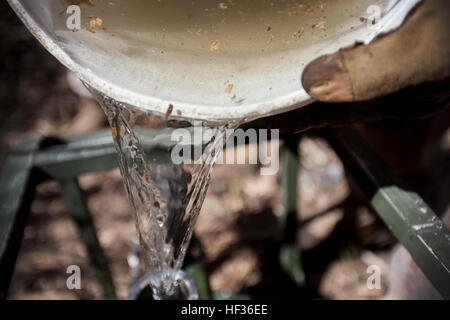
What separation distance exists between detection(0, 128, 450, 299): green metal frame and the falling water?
0.02m

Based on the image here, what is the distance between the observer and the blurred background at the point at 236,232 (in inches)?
67.7

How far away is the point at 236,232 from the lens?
1.89 m

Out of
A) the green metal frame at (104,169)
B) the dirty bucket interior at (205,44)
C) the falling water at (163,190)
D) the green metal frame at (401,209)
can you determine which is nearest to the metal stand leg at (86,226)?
the green metal frame at (104,169)

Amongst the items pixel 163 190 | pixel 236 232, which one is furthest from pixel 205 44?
pixel 236 232

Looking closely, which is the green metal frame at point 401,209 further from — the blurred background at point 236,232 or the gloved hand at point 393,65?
the blurred background at point 236,232

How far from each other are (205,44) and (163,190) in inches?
16.0

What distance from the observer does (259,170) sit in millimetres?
2109

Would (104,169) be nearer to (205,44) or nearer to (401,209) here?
(205,44)

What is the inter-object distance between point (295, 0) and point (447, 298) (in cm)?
56

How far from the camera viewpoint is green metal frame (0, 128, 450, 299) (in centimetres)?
82

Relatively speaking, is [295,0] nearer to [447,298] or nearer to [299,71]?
[299,71]

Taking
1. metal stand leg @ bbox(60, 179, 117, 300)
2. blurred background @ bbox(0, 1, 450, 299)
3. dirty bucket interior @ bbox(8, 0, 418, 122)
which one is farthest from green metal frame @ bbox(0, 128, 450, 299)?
blurred background @ bbox(0, 1, 450, 299)

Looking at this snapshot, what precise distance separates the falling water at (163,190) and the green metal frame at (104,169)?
0.02 m
